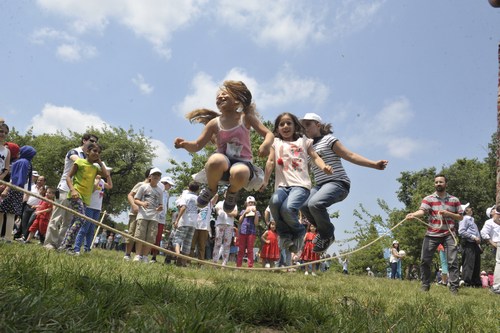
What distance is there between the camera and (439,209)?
7945 millimetres

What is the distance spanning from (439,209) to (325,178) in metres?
2.65

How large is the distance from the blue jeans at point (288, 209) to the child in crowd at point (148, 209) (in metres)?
3.71

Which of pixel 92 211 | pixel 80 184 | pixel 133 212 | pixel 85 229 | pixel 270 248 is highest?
pixel 80 184

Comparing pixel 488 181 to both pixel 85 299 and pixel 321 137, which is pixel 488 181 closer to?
pixel 321 137

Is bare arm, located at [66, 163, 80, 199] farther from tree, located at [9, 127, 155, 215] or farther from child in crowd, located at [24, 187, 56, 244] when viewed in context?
tree, located at [9, 127, 155, 215]

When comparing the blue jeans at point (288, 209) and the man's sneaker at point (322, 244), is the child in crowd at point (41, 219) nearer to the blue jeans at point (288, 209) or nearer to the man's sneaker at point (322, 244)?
the blue jeans at point (288, 209)

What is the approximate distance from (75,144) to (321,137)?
54.0 m

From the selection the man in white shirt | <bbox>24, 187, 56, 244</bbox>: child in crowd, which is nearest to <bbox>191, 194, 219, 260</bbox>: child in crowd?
<bbox>24, 187, 56, 244</bbox>: child in crowd

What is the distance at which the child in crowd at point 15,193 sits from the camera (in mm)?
7918

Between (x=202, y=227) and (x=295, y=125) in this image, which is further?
(x=202, y=227)

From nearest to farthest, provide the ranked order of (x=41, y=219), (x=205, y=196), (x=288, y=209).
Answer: (x=205, y=196) → (x=288, y=209) → (x=41, y=219)

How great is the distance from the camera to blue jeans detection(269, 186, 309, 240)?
607cm

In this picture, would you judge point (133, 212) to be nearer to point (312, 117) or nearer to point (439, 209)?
point (312, 117)

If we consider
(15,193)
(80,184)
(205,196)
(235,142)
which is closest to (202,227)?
(80,184)
